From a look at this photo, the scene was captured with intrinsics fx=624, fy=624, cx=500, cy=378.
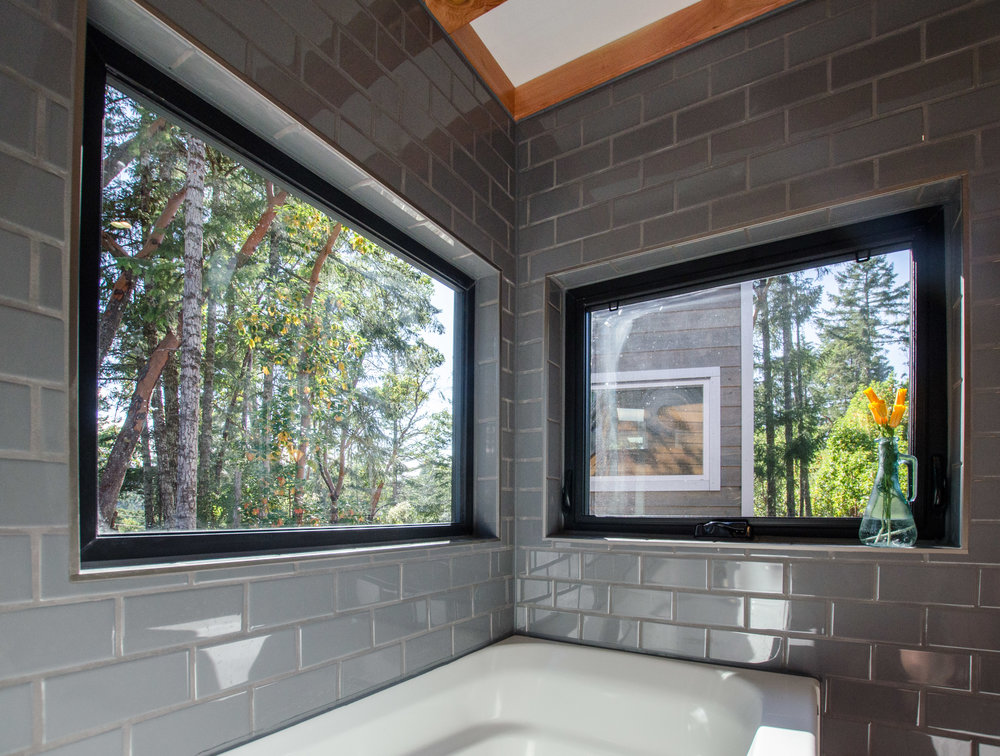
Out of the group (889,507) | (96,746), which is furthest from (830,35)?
(96,746)

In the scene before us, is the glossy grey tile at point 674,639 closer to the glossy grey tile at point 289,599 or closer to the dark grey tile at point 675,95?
the glossy grey tile at point 289,599

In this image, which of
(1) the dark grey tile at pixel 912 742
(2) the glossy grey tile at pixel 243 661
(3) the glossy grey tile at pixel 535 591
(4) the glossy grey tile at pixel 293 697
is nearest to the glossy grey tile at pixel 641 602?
(3) the glossy grey tile at pixel 535 591

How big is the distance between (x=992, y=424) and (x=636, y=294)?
114cm

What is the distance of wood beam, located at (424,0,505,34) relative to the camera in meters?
1.91

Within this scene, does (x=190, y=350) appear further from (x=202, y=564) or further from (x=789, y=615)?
(x=789, y=615)

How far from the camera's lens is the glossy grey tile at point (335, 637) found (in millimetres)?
1415

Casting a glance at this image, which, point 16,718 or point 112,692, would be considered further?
point 112,692

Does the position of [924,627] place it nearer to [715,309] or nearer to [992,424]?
[992,424]

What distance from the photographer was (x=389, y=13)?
1772 millimetres

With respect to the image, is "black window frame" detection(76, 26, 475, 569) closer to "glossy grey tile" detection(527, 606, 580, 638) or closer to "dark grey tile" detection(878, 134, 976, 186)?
"glossy grey tile" detection(527, 606, 580, 638)

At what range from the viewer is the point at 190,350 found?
1304 mm

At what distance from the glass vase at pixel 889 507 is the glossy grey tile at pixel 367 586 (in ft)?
4.26

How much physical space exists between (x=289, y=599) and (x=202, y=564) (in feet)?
0.80

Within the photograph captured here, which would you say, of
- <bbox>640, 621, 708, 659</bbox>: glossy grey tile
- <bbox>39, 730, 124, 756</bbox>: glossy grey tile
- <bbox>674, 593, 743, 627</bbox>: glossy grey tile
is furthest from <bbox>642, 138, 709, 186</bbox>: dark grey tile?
<bbox>39, 730, 124, 756</bbox>: glossy grey tile
